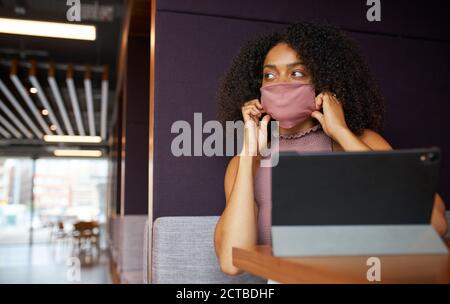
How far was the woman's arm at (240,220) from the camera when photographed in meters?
1.37

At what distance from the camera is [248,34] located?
2264 millimetres

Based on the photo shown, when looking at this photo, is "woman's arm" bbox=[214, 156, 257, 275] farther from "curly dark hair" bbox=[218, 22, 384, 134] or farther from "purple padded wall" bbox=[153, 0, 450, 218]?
"purple padded wall" bbox=[153, 0, 450, 218]

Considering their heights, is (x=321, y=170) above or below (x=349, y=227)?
above

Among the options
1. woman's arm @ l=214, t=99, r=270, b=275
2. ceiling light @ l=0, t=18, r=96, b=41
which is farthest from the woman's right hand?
ceiling light @ l=0, t=18, r=96, b=41

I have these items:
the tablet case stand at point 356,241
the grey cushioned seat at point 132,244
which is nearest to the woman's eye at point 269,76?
the tablet case stand at point 356,241

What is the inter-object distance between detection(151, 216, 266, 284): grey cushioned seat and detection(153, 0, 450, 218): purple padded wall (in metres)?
0.10

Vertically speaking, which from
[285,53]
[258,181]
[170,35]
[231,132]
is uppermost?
[170,35]

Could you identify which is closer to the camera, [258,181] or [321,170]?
[321,170]

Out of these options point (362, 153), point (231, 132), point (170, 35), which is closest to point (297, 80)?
point (231, 132)

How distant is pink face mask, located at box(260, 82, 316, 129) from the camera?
1.45 meters

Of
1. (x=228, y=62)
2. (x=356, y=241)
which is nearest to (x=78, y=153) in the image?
(x=228, y=62)

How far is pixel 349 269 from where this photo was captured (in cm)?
78

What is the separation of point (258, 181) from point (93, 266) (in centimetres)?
668

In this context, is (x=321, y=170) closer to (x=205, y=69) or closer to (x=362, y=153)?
(x=362, y=153)
